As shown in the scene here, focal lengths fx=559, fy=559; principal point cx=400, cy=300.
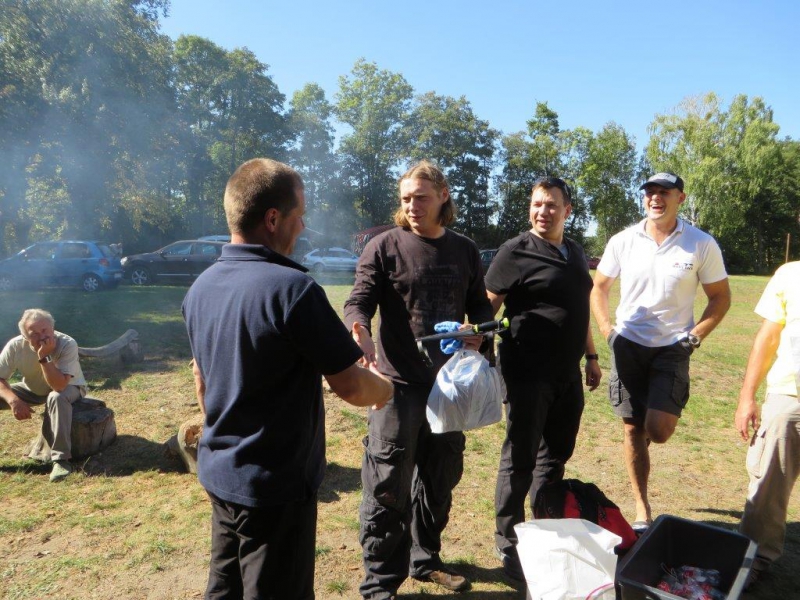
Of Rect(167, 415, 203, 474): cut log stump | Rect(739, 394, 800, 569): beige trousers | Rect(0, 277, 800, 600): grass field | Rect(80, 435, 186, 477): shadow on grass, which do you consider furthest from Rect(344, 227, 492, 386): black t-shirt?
Rect(80, 435, 186, 477): shadow on grass

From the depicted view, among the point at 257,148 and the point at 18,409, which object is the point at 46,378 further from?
the point at 257,148

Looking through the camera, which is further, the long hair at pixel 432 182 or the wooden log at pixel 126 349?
the wooden log at pixel 126 349

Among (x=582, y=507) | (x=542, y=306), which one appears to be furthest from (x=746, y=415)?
(x=542, y=306)

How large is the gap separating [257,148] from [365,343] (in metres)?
32.8

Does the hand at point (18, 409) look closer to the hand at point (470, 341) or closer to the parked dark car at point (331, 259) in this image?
the hand at point (470, 341)

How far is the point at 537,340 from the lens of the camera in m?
2.80

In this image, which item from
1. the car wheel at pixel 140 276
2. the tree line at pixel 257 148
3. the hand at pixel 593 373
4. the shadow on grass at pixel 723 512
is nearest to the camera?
the hand at pixel 593 373

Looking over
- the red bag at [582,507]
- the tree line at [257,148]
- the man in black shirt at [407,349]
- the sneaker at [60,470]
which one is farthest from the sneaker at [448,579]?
the tree line at [257,148]

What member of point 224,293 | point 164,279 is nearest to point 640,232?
point 224,293

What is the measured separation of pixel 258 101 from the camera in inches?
1265

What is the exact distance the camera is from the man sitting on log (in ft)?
13.8

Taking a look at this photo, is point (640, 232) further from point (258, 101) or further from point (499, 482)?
point (258, 101)

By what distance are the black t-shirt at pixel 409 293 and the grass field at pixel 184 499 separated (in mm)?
1177

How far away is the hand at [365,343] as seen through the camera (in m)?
2.29
